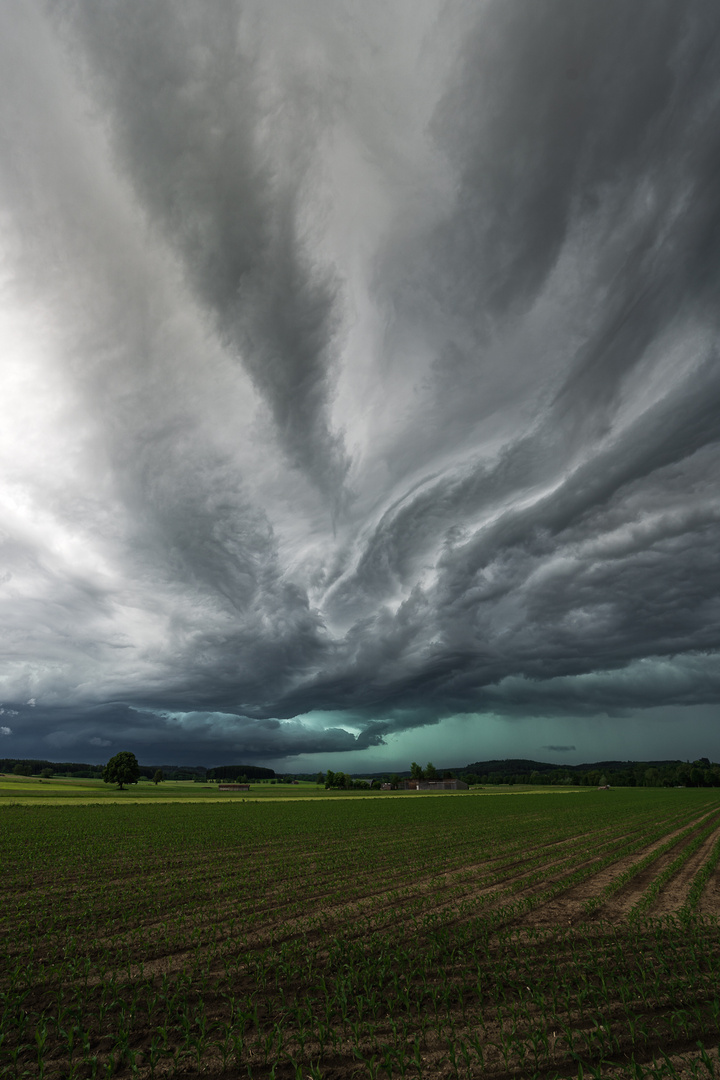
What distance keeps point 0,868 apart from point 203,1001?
77.4ft

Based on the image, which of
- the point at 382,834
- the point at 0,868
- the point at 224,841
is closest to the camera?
the point at 0,868

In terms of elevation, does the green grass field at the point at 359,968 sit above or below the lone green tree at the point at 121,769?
below

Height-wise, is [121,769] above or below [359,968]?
above

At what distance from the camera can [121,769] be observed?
142 metres

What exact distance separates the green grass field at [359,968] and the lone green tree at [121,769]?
133 m

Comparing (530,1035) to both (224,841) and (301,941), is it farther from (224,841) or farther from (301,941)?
(224,841)

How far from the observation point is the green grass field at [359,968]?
29.4 ft

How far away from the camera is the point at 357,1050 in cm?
897

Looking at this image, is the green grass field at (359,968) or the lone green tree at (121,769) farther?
the lone green tree at (121,769)

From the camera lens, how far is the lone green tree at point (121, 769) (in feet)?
465

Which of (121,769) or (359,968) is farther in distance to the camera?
(121,769)

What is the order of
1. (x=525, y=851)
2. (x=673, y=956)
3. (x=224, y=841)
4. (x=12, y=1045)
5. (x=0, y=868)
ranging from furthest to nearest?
1. (x=224, y=841)
2. (x=525, y=851)
3. (x=0, y=868)
4. (x=673, y=956)
5. (x=12, y=1045)

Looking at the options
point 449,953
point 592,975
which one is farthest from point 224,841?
point 592,975

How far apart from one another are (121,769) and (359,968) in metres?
156
